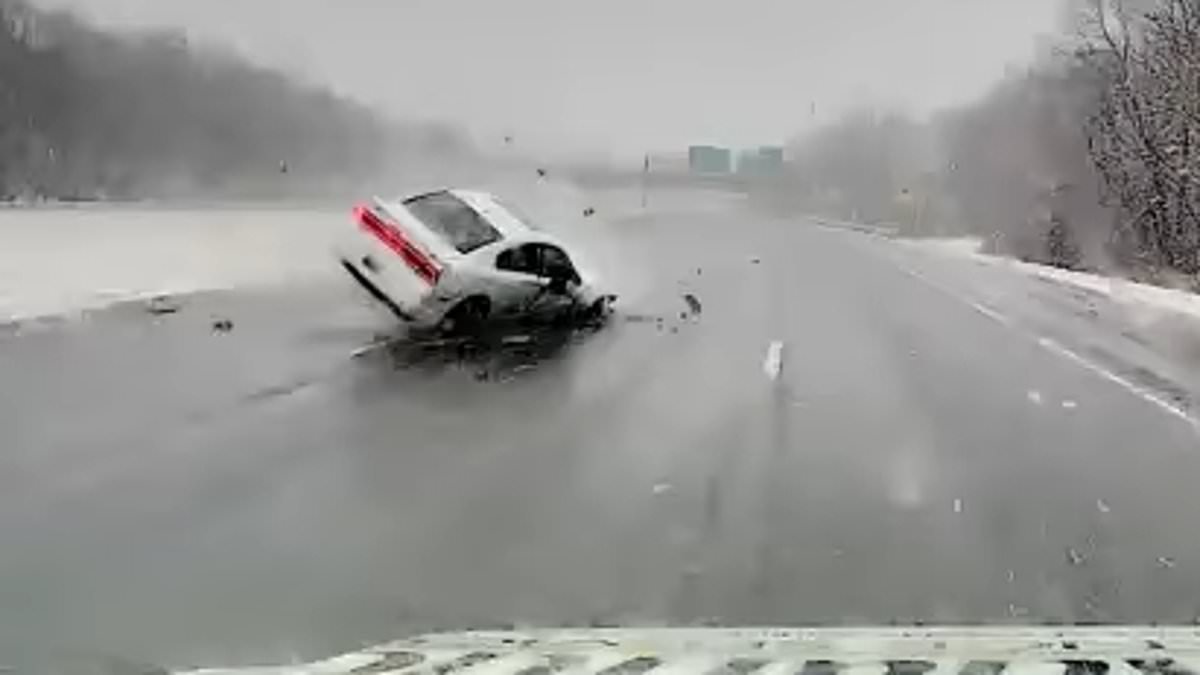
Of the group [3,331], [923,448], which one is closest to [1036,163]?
[3,331]

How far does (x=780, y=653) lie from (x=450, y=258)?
591 inches

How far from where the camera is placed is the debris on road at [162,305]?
25661 mm

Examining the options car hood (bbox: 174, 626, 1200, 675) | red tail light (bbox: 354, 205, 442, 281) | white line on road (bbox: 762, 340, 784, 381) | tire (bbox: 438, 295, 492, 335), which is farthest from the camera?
tire (bbox: 438, 295, 492, 335)

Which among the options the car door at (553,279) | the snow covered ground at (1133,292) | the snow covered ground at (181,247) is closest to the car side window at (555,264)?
the car door at (553,279)

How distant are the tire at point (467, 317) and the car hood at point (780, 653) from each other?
1490 centimetres

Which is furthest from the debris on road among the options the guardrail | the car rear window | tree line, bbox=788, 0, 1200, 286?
the guardrail

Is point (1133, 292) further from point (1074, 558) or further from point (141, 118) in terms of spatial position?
point (141, 118)

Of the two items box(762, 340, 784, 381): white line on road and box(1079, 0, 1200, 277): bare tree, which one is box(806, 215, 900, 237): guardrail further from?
box(762, 340, 784, 381): white line on road

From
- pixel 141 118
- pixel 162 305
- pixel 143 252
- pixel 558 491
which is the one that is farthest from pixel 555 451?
pixel 141 118

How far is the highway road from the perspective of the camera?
23.4 ft

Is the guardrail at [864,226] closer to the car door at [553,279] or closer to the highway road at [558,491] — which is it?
the car door at [553,279]

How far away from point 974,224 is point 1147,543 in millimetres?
102223

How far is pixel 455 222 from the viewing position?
21.3 meters

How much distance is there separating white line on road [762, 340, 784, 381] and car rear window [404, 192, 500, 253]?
13.0 ft
